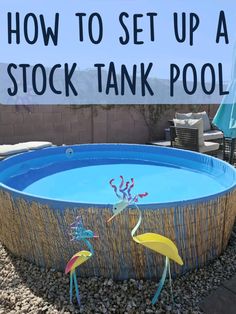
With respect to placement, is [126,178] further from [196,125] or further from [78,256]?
[78,256]

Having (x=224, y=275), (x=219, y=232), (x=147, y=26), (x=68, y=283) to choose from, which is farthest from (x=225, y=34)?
(x=68, y=283)

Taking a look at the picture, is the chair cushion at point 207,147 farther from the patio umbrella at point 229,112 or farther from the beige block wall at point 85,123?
the beige block wall at point 85,123

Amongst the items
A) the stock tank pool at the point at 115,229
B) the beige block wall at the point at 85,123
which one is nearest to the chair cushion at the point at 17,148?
the beige block wall at the point at 85,123

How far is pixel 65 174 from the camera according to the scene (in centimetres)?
568

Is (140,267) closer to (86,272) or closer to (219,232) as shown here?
(86,272)

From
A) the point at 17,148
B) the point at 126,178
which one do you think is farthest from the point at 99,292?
the point at 17,148

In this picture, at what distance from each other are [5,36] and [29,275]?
8.71ft

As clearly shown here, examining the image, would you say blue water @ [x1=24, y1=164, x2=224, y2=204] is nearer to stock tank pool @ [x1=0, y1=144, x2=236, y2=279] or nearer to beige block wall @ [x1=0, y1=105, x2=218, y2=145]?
stock tank pool @ [x1=0, y1=144, x2=236, y2=279]

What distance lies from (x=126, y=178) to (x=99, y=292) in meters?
3.22

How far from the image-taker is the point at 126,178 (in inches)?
218

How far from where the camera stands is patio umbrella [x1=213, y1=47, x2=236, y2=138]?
4.72 metres

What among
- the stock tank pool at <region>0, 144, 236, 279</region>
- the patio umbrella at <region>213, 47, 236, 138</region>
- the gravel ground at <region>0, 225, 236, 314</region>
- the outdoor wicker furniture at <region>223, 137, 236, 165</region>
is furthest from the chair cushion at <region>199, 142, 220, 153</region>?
the gravel ground at <region>0, 225, 236, 314</region>

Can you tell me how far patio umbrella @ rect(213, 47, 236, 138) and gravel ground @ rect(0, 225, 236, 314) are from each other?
99.5 inches

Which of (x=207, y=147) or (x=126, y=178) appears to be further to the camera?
(x=207, y=147)
